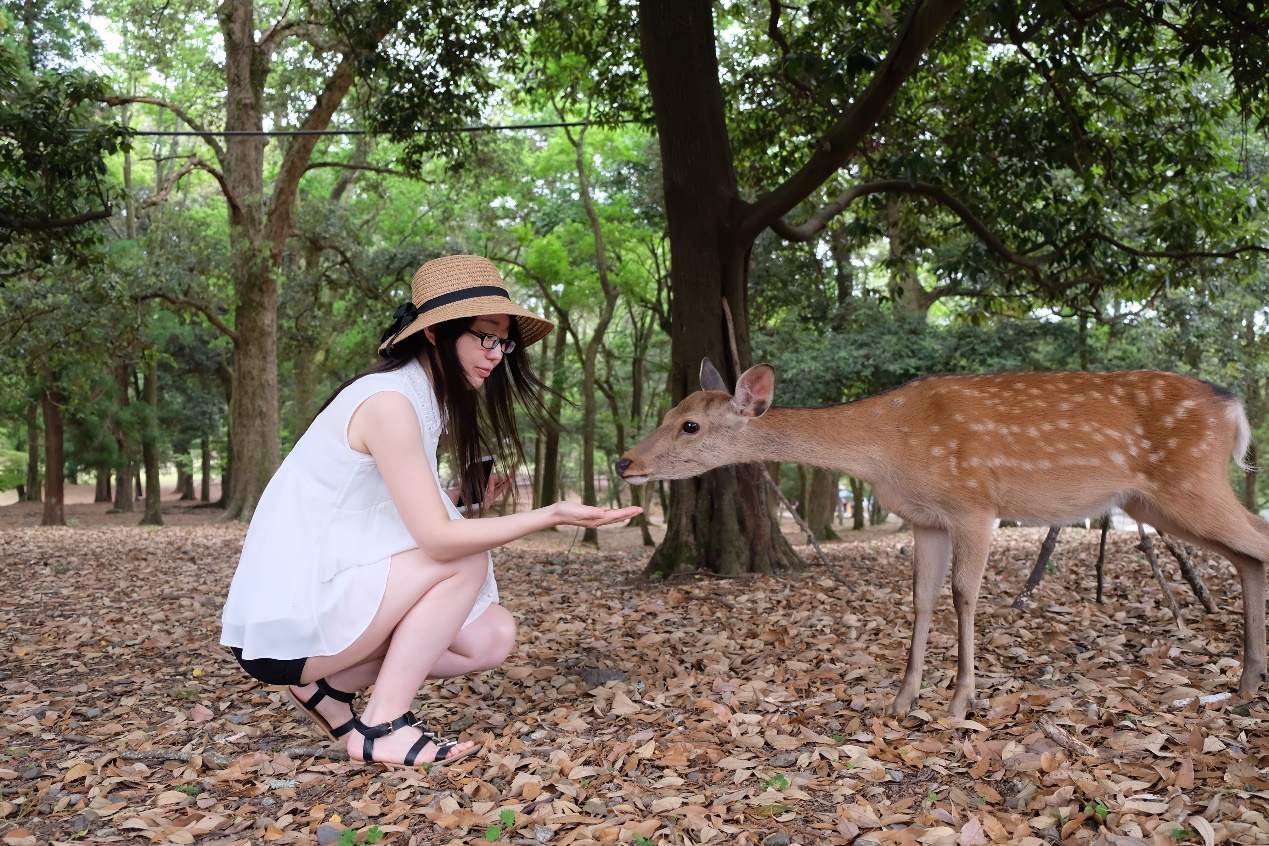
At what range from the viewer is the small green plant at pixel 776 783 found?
10.0 feet

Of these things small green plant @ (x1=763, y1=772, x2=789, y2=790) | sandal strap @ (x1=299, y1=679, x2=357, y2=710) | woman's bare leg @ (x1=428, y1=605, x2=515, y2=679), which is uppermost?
woman's bare leg @ (x1=428, y1=605, x2=515, y2=679)

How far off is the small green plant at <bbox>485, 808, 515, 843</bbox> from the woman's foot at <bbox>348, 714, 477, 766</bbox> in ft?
1.61

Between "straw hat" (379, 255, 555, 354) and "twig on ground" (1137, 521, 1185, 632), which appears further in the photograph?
"twig on ground" (1137, 521, 1185, 632)

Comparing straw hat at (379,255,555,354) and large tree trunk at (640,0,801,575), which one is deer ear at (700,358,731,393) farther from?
large tree trunk at (640,0,801,575)

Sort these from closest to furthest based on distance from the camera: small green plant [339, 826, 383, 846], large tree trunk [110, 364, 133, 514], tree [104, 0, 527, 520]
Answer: small green plant [339, 826, 383, 846]
tree [104, 0, 527, 520]
large tree trunk [110, 364, 133, 514]

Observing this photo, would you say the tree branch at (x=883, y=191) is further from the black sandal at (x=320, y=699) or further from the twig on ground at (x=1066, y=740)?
the black sandal at (x=320, y=699)

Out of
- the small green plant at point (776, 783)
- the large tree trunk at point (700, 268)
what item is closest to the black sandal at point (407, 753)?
the small green plant at point (776, 783)

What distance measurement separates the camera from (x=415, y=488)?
10.5ft

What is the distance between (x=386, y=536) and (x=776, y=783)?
1.44 metres

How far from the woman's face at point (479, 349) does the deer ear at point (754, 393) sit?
122cm

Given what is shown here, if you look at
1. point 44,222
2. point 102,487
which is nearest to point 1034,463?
point 44,222

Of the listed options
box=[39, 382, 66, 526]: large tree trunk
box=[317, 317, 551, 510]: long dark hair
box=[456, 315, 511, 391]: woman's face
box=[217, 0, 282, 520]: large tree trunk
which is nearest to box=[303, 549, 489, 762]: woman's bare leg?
box=[317, 317, 551, 510]: long dark hair

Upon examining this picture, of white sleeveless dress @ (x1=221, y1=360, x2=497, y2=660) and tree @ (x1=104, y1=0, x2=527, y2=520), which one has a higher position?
tree @ (x1=104, y1=0, x2=527, y2=520)

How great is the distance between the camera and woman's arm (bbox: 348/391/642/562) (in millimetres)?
3189
